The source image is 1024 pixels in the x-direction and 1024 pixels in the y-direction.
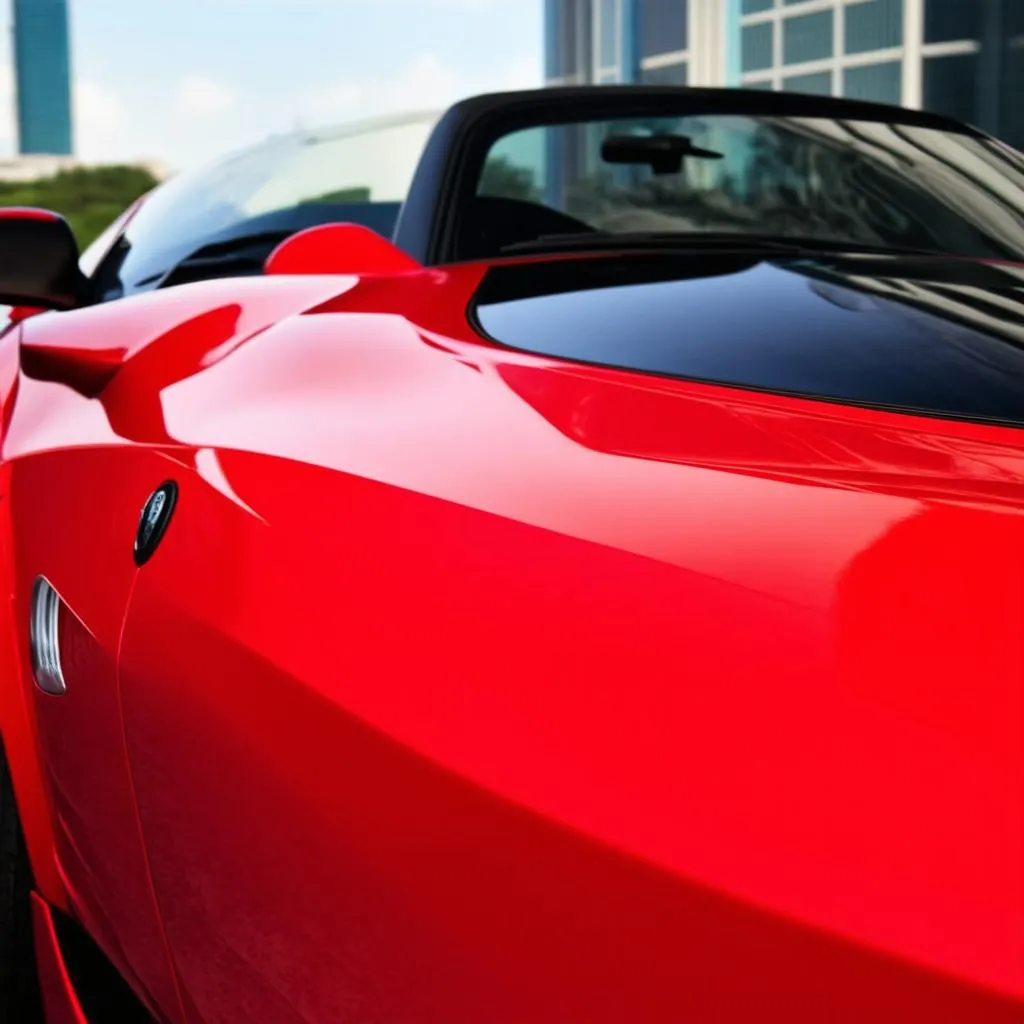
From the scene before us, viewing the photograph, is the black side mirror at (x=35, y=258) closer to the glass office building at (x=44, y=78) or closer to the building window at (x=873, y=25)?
the building window at (x=873, y=25)

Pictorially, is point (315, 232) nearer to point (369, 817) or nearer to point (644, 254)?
point (644, 254)

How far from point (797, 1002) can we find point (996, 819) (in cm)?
11

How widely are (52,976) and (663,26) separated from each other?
12.1 metres

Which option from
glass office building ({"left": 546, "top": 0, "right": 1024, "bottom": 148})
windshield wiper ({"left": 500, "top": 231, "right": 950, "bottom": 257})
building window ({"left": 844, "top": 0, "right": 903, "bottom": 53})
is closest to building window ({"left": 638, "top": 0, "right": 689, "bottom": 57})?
glass office building ({"left": 546, "top": 0, "right": 1024, "bottom": 148})

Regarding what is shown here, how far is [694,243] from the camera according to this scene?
6.97 feet

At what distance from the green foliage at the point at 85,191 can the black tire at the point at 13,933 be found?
1390 cm

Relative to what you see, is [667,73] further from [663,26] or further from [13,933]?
[13,933]

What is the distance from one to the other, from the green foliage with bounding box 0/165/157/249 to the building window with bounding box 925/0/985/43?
7.31 m

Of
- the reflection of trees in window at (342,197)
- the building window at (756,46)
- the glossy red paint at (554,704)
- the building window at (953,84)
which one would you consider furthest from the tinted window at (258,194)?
the building window at (756,46)

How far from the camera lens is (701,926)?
0.71 meters

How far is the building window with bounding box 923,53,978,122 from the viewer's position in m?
10.4

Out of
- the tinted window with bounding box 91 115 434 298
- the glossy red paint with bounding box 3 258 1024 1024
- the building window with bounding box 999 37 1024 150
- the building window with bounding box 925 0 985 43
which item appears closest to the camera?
the glossy red paint with bounding box 3 258 1024 1024

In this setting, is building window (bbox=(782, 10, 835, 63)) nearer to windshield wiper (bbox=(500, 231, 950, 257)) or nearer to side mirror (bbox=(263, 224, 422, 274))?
windshield wiper (bbox=(500, 231, 950, 257))

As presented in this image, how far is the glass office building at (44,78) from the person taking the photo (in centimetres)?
5244
